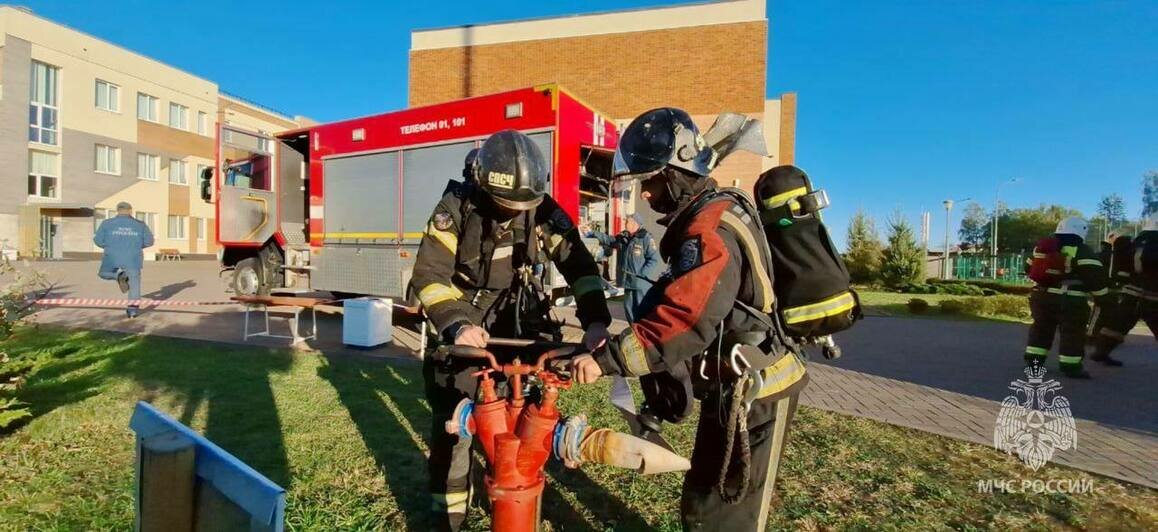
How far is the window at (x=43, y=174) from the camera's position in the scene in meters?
27.8

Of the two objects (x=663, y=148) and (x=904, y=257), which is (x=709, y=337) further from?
(x=904, y=257)

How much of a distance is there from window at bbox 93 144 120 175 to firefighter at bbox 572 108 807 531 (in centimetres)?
3925

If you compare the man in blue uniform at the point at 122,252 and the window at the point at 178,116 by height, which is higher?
the window at the point at 178,116

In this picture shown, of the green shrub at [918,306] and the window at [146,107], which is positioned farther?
the window at [146,107]

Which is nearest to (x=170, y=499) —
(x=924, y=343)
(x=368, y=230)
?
(x=368, y=230)

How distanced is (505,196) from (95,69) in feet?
128

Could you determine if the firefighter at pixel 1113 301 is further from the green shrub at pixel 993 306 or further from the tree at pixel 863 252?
the tree at pixel 863 252

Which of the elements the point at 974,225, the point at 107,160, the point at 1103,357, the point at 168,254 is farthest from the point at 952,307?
the point at 974,225

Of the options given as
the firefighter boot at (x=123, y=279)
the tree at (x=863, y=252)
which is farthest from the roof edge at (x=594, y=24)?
the firefighter boot at (x=123, y=279)

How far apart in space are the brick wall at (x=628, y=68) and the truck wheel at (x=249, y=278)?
15227 mm

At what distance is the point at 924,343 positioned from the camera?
8477 millimetres

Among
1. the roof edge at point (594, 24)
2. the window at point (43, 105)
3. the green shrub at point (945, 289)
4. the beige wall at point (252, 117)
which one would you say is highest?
the roof edge at point (594, 24)

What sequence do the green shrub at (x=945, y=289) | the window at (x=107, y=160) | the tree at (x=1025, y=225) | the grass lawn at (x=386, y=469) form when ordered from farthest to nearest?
the tree at (x=1025, y=225) < the window at (x=107, y=160) < the green shrub at (x=945, y=289) < the grass lawn at (x=386, y=469)

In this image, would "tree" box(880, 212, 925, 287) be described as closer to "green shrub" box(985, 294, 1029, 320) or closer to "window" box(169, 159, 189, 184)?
"green shrub" box(985, 294, 1029, 320)
